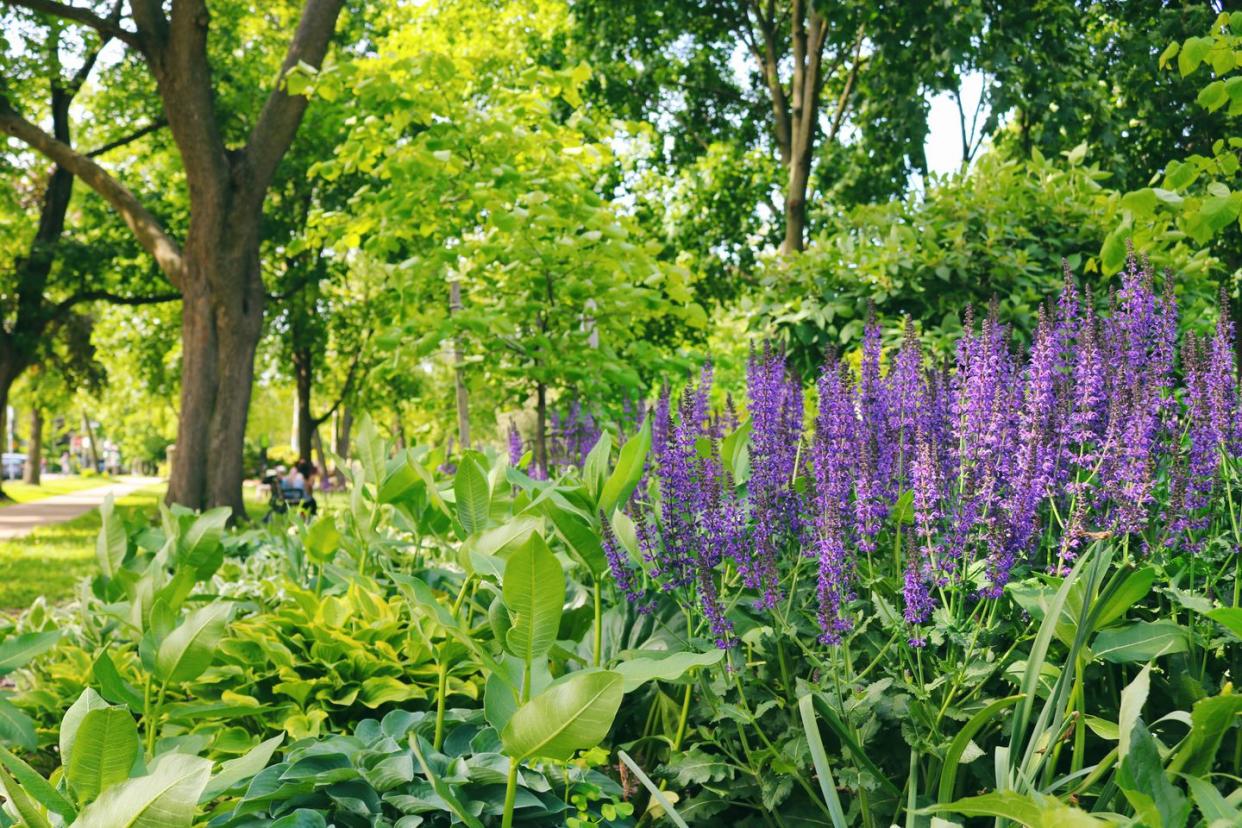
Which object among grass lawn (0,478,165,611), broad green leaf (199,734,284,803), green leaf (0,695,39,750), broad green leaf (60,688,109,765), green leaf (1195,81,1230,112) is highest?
green leaf (1195,81,1230,112)

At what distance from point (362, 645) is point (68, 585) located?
7422 mm

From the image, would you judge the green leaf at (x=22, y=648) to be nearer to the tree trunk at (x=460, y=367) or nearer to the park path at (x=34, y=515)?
the tree trunk at (x=460, y=367)

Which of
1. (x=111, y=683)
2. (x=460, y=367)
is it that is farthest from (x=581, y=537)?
(x=460, y=367)

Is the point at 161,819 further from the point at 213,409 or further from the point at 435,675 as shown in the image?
the point at 213,409

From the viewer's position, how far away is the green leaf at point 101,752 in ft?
4.76

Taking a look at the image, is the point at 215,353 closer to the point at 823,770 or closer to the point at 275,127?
the point at 275,127

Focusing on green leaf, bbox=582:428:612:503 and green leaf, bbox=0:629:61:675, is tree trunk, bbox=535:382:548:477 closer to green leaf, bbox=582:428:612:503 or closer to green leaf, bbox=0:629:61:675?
green leaf, bbox=582:428:612:503

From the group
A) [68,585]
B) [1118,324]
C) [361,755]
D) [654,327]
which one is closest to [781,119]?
[654,327]

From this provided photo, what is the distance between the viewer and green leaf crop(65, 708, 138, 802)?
57.1 inches

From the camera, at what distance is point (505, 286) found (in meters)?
6.14

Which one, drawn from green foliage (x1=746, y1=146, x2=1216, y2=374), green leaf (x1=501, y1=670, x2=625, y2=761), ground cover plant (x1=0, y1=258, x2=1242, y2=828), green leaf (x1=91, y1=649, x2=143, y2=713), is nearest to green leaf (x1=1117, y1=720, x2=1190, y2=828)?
ground cover plant (x1=0, y1=258, x2=1242, y2=828)

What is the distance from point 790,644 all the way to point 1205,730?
3.27 ft

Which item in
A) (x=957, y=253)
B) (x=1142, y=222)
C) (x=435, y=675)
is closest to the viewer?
(x=435, y=675)

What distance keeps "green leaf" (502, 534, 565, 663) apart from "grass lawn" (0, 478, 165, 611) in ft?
14.6
